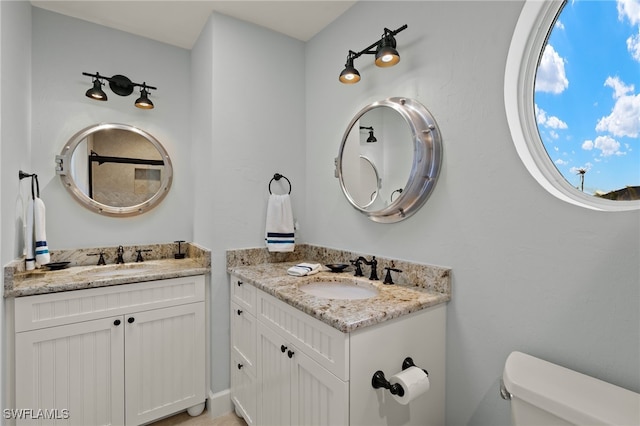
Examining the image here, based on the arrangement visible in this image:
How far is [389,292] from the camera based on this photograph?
4.46 feet

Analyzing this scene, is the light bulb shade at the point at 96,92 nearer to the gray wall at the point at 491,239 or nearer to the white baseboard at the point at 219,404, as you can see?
the gray wall at the point at 491,239

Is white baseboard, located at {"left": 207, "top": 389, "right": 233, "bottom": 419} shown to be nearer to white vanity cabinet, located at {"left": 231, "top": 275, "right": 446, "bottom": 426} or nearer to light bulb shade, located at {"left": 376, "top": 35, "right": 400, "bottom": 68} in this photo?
white vanity cabinet, located at {"left": 231, "top": 275, "right": 446, "bottom": 426}

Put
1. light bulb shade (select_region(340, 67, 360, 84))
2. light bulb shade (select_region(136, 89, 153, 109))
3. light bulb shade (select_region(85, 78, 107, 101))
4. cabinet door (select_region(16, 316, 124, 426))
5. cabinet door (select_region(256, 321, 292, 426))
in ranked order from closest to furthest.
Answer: cabinet door (select_region(256, 321, 292, 426))
cabinet door (select_region(16, 316, 124, 426))
light bulb shade (select_region(340, 67, 360, 84))
light bulb shade (select_region(85, 78, 107, 101))
light bulb shade (select_region(136, 89, 153, 109))

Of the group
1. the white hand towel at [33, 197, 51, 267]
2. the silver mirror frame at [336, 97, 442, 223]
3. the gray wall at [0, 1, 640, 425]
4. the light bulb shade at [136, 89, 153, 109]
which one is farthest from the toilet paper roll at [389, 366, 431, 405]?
the light bulb shade at [136, 89, 153, 109]

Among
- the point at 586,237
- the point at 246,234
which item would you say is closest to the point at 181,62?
the point at 246,234

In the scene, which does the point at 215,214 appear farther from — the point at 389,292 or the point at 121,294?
the point at 389,292

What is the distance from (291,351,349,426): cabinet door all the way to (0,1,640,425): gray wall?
581 mm

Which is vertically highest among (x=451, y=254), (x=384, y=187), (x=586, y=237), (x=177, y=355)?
(x=384, y=187)

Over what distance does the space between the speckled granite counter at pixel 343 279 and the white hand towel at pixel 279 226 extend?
106mm

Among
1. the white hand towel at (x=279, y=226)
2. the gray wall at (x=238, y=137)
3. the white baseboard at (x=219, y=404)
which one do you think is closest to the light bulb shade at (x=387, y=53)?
the gray wall at (x=238, y=137)

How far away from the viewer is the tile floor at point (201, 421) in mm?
1825

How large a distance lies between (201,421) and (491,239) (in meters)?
1.95

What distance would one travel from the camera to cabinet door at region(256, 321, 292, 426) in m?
1.35

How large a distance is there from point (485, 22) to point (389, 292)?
3.88 feet
